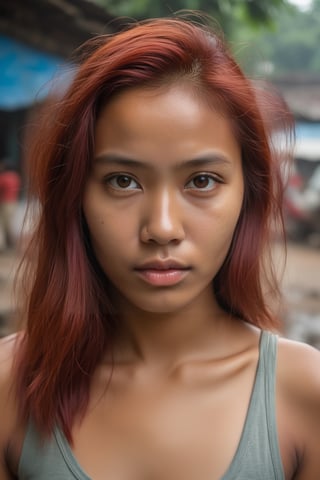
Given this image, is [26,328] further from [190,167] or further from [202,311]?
[190,167]

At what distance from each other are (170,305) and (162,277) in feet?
0.18

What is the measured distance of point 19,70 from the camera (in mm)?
5980

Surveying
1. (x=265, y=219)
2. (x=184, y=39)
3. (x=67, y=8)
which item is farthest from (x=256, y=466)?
(x=67, y=8)

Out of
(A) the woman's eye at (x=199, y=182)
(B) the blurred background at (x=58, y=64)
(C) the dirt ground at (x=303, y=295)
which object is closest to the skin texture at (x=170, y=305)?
(A) the woman's eye at (x=199, y=182)

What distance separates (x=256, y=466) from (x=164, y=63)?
0.69 meters

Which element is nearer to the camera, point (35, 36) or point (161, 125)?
point (161, 125)

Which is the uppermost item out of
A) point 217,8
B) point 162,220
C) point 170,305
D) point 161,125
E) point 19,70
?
point 217,8

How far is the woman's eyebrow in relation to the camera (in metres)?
1.11

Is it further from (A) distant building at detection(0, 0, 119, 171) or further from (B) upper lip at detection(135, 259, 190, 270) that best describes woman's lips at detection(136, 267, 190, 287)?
(A) distant building at detection(0, 0, 119, 171)

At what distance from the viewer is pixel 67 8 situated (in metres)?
5.24

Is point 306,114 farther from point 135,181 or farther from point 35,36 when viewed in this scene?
point 135,181

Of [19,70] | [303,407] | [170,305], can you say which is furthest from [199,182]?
[19,70]

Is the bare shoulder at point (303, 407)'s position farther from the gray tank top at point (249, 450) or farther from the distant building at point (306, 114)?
the distant building at point (306, 114)

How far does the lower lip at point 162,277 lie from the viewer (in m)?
1.11
